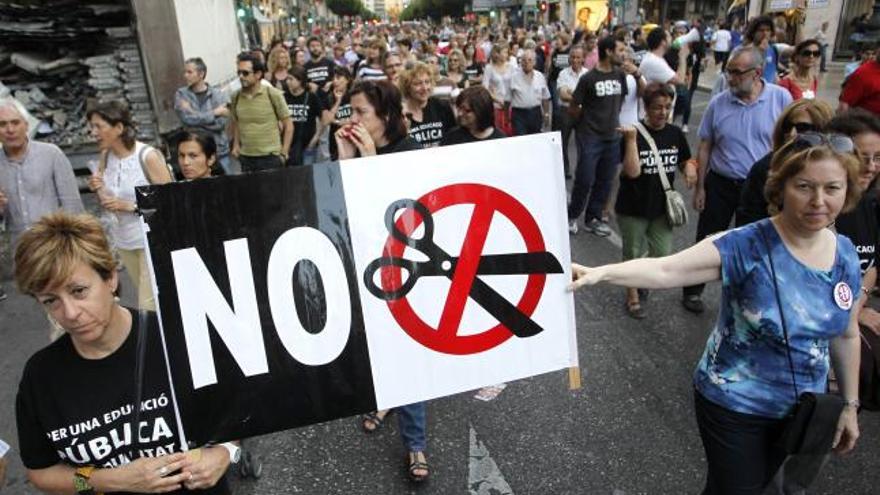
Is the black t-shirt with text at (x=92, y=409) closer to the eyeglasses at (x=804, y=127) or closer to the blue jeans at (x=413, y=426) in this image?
the blue jeans at (x=413, y=426)

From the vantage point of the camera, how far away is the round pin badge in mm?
2111

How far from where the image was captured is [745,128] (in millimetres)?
4402

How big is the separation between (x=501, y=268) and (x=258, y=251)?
2.60 ft

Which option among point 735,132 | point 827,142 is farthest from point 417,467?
point 735,132

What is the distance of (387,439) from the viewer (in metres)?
3.46

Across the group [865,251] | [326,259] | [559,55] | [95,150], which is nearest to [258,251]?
[326,259]

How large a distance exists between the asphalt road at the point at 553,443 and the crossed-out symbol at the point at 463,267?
4.24 feet

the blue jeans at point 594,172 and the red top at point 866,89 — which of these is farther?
the blue jeans at point 594,172

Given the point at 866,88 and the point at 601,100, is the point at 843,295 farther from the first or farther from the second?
the point at 601,100

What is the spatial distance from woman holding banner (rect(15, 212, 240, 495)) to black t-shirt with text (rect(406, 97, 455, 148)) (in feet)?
12.8

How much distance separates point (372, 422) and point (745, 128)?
3.27 meters

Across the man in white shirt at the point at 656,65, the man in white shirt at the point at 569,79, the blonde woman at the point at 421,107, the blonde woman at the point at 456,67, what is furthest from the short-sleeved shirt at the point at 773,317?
the blonde woman at the point at 456,67

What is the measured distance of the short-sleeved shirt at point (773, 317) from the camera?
6.86ft

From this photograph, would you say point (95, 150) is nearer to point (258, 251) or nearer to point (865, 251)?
point (258, 251)
